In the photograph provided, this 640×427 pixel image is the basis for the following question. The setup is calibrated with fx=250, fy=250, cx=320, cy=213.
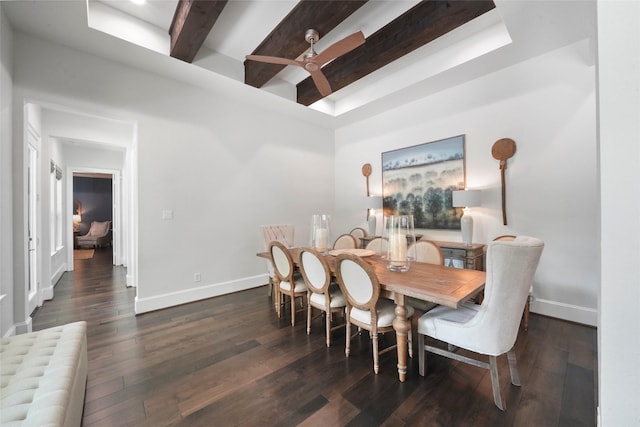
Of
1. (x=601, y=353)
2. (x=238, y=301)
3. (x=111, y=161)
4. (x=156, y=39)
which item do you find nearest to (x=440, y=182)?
(x=601, y=353)

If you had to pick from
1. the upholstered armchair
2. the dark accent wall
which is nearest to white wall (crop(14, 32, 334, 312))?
the upholstered armchair

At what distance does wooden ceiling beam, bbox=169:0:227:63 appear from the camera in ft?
7.25

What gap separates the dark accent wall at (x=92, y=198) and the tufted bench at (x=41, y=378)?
10.5 meters

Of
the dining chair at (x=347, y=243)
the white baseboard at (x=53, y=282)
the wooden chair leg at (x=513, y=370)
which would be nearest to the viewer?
the wooden chair leg at (x=513, y=370)

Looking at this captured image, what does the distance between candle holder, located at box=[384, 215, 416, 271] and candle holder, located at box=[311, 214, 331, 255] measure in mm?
749

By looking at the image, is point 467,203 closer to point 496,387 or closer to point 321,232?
point 321,232

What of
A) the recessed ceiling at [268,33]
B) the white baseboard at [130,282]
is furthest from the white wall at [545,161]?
the white baseboard at [130,282]

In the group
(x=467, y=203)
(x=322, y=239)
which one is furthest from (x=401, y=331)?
(x=467, y=203)

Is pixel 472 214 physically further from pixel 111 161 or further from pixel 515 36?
pixel 111 161

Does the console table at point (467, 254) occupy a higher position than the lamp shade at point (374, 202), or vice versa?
the lamp shade at point (374, 202)

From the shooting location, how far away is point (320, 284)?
92.0 inches

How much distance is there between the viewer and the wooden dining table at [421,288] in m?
1.58

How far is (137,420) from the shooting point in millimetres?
1507

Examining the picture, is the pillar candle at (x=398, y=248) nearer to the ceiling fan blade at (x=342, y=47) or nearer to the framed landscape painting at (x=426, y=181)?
the ceiling fan blade at (x=342, y=47)
